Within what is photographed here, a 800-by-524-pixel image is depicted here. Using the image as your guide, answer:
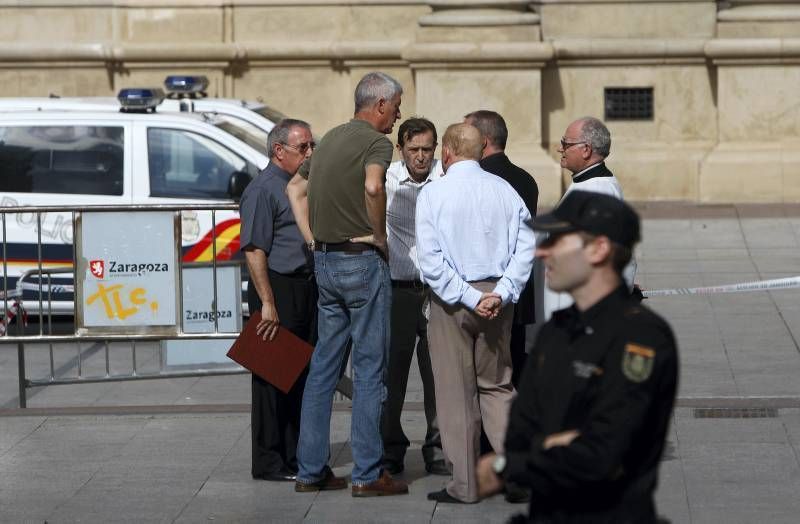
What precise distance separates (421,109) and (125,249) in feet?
31.1

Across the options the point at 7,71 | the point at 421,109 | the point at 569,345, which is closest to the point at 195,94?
the point at 421,109

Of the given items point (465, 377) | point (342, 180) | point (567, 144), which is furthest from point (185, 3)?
point (465, 377)

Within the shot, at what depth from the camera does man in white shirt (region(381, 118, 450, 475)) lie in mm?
7430

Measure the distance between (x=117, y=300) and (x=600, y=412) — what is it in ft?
19.8

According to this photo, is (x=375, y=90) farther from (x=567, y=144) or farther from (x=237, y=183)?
(x=237, y=183)

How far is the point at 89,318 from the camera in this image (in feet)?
31.1

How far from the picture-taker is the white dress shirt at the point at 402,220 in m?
7.53

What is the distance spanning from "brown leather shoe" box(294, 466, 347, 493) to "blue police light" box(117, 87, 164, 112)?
537 cm

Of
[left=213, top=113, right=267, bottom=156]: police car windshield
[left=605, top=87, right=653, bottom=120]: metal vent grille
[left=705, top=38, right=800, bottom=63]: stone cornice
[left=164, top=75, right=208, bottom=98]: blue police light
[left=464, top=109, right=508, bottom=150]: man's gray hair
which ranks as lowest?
[left=464, top=109, right=508, bottom=150]: man's gray hair

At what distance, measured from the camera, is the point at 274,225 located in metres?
7.50

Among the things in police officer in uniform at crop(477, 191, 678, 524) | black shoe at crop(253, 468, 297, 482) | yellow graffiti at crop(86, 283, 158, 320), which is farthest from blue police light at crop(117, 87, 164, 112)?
police officer in uniform at crop(477, 191, 678, 524)

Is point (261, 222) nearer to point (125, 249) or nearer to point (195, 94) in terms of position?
point (125, 249)

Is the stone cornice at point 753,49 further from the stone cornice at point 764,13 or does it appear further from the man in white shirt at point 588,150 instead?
the man in white shirt at point 588,150

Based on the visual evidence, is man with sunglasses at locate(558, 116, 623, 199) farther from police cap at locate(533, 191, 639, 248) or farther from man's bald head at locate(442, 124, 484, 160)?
police cap at locate(533, 191, 639, 248)
